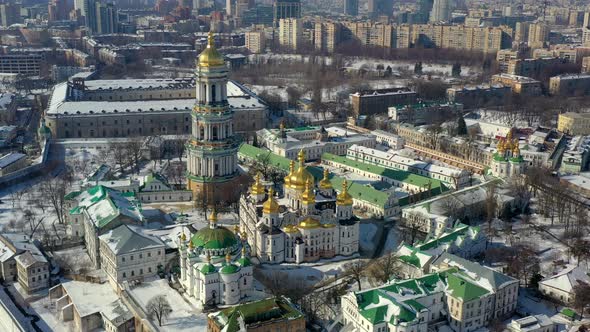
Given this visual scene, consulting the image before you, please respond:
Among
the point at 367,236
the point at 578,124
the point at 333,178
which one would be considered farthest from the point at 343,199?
the point at 578,124

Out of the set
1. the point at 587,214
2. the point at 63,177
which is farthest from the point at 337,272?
the point at 63,177

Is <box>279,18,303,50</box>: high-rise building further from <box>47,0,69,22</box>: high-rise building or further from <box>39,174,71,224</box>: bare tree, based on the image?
<box>39,174,71,224</box>: bare tree

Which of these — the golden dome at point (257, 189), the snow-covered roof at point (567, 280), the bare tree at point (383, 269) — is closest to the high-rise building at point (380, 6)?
the golden dome at point (257, 189)

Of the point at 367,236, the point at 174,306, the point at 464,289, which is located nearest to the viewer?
the point at 464,289

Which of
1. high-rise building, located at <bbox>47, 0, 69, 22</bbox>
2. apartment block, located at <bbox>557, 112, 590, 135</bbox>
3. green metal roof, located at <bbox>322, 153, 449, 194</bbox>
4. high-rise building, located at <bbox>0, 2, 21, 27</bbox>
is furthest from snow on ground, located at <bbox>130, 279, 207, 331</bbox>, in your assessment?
high-rise building, located at <bbox>47, 0, 69, 22</bbox>

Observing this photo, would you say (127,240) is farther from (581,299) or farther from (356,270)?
(581,299)

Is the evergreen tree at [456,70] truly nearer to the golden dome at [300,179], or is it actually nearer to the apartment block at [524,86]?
the apartment block at [524,86]

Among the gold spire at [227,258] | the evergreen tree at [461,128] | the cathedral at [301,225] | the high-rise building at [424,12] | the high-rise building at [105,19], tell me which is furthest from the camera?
the high-rise building at [424,12]
